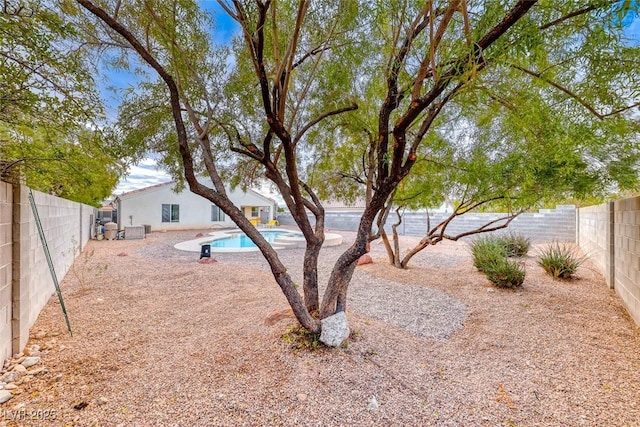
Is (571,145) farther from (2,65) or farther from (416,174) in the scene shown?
(2,65)

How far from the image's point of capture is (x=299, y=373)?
297 centimetres

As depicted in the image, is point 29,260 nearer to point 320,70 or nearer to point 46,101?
point 46,101

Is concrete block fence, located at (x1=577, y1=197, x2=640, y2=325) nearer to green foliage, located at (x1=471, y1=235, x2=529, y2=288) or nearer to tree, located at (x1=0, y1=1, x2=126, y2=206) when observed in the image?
green foliage, located at (x1=471, y1=235, x2=529, y2=288)

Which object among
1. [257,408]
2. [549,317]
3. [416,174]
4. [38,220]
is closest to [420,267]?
[416,174]

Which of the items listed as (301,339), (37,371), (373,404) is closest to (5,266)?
(37,371)

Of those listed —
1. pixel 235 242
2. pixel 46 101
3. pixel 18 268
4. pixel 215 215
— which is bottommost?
pixel 235 242

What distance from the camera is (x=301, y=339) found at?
3.52 metres

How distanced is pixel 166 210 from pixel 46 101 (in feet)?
60.7

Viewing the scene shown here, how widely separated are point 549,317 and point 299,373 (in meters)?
4.17

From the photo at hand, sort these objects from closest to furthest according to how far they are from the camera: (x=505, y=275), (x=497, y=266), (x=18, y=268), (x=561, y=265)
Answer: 1. (x=18, y=268)
2. (x=505, y=275)
3. (x=497, y=266)
4. (x=561, y=265)

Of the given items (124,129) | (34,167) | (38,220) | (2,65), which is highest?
(2,65)

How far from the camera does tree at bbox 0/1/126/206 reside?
3148 millimetres

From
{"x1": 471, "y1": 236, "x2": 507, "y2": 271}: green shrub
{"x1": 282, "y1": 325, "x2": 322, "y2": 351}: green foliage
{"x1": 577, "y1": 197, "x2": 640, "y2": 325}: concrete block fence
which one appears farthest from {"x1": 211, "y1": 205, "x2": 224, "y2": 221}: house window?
{"x1": 577, "y1": 197, "x2": 640, "y2": 325}: concrete block fence

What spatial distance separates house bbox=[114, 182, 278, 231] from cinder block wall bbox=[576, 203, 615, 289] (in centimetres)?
1707
